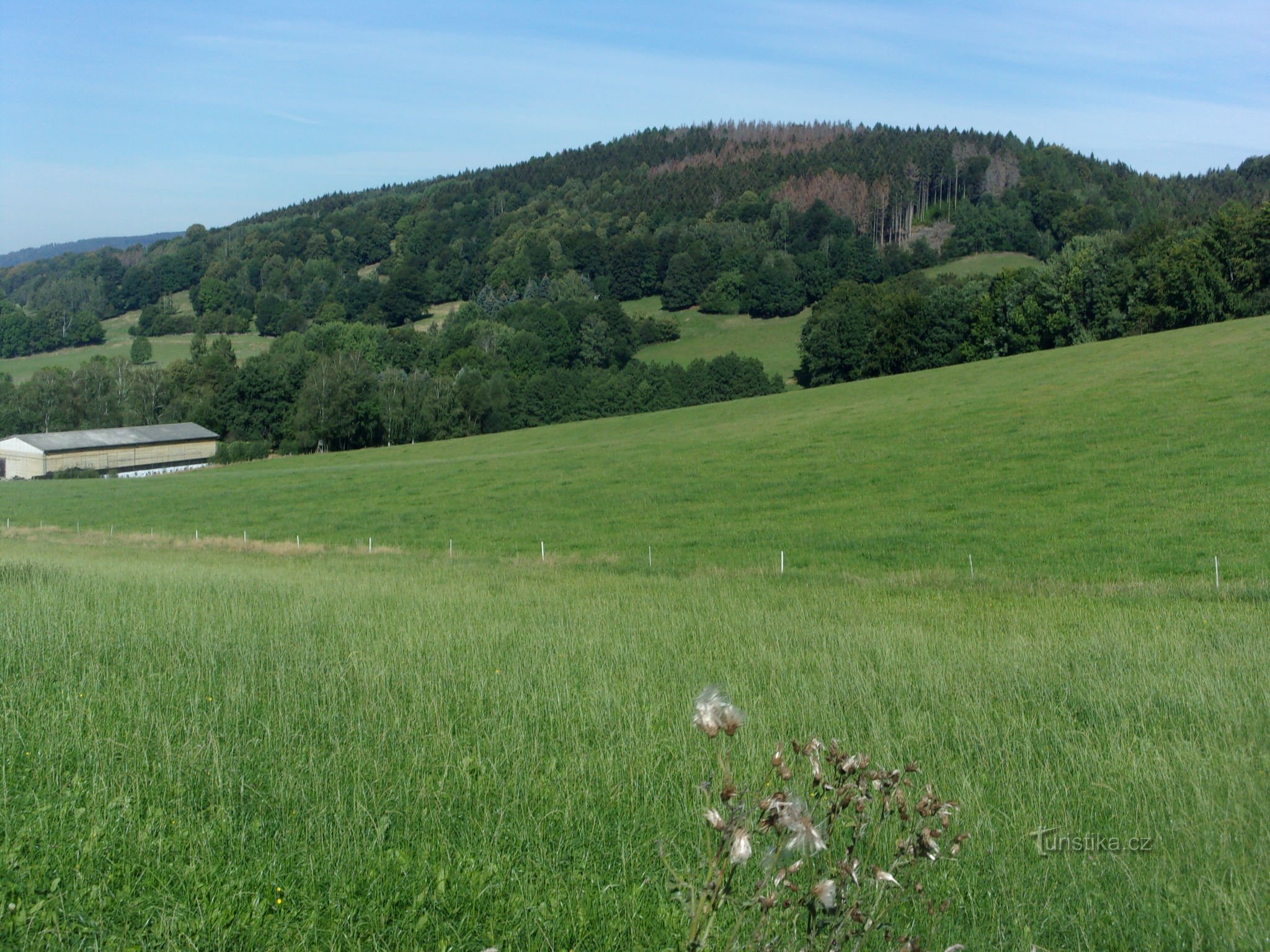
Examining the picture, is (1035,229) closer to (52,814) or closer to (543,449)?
(543,449)

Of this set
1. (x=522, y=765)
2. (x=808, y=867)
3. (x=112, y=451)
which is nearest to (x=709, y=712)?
(x=808, y=867)

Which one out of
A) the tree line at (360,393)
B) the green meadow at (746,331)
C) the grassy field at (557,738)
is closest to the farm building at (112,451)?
the tree line at (360,393)

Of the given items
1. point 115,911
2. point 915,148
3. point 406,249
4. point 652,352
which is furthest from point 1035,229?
point 115,911

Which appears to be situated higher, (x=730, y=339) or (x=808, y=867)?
(x=808, y=867)

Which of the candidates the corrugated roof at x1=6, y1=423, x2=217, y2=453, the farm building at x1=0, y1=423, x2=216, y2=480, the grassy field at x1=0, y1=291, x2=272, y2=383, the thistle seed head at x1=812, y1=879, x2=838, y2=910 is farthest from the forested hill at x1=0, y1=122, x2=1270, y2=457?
the thistle seed head at x1=812, y1=879, x2=838, y2=910

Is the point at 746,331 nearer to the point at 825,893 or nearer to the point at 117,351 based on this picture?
the point at 117,351

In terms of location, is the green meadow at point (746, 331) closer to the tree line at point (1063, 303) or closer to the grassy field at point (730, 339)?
the grassy field at point (730, 339)

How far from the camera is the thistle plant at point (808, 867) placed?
2.46 m

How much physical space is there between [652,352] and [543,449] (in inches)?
2228

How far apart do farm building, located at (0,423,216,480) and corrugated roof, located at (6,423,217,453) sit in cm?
5

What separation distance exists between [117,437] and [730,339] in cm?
6766

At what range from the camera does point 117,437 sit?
257 ft

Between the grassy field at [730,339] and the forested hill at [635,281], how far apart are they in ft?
7.69

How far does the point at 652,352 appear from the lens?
4419 inches
